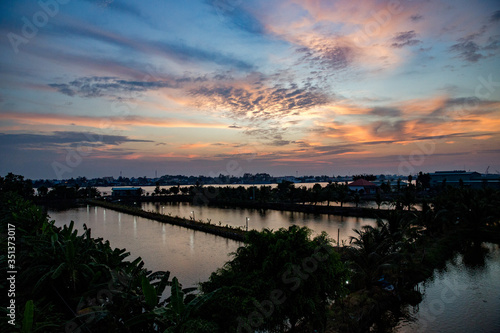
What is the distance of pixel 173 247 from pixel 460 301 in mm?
27584

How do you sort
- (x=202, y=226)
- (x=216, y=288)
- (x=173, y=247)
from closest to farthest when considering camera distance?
1. (x=216, y=288)
2. (x=173, y=247)
3. (x=202, y=226)

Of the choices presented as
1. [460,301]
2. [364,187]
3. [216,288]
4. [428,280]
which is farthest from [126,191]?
[460,301]

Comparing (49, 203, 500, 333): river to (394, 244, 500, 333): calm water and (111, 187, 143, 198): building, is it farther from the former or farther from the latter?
(111, 187, 143, 198): building

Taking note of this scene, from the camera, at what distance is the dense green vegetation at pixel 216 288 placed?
7.33m

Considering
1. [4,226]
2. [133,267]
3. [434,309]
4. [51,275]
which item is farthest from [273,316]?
[4,226]

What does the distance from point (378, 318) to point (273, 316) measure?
8.17 m

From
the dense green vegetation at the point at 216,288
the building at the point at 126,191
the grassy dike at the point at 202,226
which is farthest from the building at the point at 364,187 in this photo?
the dense green vegetation at the point at 216,288

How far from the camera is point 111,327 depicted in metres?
7.05

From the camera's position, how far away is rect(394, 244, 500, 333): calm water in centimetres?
1440

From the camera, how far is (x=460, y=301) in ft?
55.6

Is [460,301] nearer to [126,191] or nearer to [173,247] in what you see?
[173,247]

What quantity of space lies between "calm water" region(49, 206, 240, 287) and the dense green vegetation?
6.85 metres

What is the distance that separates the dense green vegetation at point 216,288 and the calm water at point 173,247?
22.5 feet

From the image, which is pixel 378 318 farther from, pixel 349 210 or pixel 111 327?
pixel 349 210
